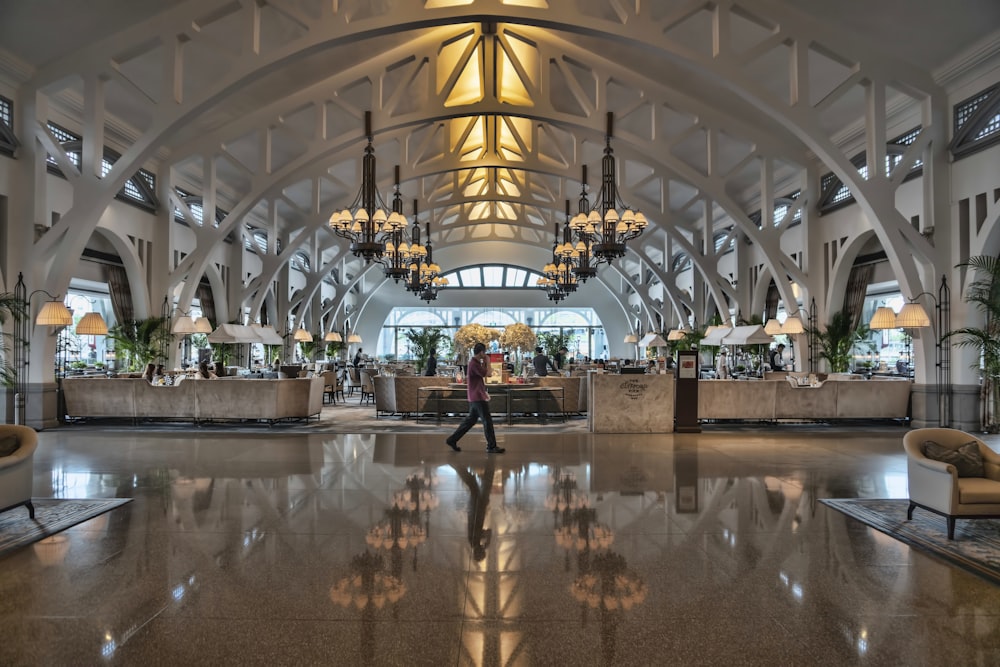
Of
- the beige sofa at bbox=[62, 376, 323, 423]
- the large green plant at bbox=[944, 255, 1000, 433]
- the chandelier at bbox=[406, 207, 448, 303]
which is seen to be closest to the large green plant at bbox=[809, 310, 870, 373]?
the large green plant at bbox=[944, 255, 1000, 433]

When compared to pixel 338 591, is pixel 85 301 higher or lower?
higher

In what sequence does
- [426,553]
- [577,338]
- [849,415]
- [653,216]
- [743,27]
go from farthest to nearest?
[577,338] < [653,216] < [849,415] < [743,27] < [426,553]

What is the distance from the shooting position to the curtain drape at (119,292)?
15492 mm

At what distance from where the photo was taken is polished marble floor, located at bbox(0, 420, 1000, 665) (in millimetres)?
3000

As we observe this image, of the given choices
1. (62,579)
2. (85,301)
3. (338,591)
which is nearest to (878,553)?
(338,591)

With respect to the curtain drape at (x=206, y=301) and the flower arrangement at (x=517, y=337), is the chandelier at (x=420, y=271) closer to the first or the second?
the flower arrangement at (x=517, y=337)

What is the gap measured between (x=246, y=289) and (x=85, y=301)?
394 cm

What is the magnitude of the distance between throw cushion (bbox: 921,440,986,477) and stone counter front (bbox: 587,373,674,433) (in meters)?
5.82

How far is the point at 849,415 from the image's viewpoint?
465 inches

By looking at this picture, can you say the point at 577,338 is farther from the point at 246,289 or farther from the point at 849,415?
the point at 849,415

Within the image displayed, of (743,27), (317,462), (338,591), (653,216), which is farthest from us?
(653,216)

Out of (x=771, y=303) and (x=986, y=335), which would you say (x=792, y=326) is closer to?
(x=986, y=335)

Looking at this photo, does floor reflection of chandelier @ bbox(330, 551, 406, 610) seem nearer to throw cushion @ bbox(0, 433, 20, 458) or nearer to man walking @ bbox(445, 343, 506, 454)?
throw cushion @ bbox(0, 433, 20, 458)

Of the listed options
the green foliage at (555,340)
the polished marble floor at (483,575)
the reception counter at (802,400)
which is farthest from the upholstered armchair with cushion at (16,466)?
the green foliage at (555,340)
